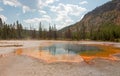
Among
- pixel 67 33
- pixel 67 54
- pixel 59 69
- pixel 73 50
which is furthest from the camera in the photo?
pixel 67 33

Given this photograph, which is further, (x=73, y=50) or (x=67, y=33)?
(x=67, y=33)

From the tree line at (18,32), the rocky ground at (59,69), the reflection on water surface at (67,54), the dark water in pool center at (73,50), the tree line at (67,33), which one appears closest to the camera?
the rocky ground at (59,69)

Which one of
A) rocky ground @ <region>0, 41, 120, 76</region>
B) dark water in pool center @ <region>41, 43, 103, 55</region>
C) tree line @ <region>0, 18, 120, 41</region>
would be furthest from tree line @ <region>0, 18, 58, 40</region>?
rocky ground @ <region>0, 41, 120, 76</region>

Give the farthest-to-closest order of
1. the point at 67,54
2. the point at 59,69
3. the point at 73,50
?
1. the point at 73,50
2. the point at 67,54
3. the point at 59,69

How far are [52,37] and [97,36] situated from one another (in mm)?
40819

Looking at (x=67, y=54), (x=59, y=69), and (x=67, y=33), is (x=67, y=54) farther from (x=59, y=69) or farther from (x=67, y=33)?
(x=67, y=33)

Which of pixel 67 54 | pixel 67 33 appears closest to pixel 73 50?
pixel 67 54

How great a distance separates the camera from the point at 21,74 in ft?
63.5

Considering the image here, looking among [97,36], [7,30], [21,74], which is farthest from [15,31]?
[21,74]

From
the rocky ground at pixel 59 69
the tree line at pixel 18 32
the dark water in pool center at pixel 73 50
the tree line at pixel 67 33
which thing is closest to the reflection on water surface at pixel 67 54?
the dark water in pool center at pixel 73 50

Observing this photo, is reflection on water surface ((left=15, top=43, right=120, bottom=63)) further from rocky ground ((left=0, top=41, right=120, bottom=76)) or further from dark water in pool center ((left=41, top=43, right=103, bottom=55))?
rocky ground ((left=0, top=41, right=120, bottom=76))

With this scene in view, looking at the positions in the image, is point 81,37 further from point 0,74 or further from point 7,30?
point 0,74

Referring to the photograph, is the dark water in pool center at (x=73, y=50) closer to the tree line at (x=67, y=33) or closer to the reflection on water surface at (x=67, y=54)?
the reflection on water surface at (x=67, y=54)

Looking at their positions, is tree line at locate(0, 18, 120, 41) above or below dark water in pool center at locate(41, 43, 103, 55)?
above
